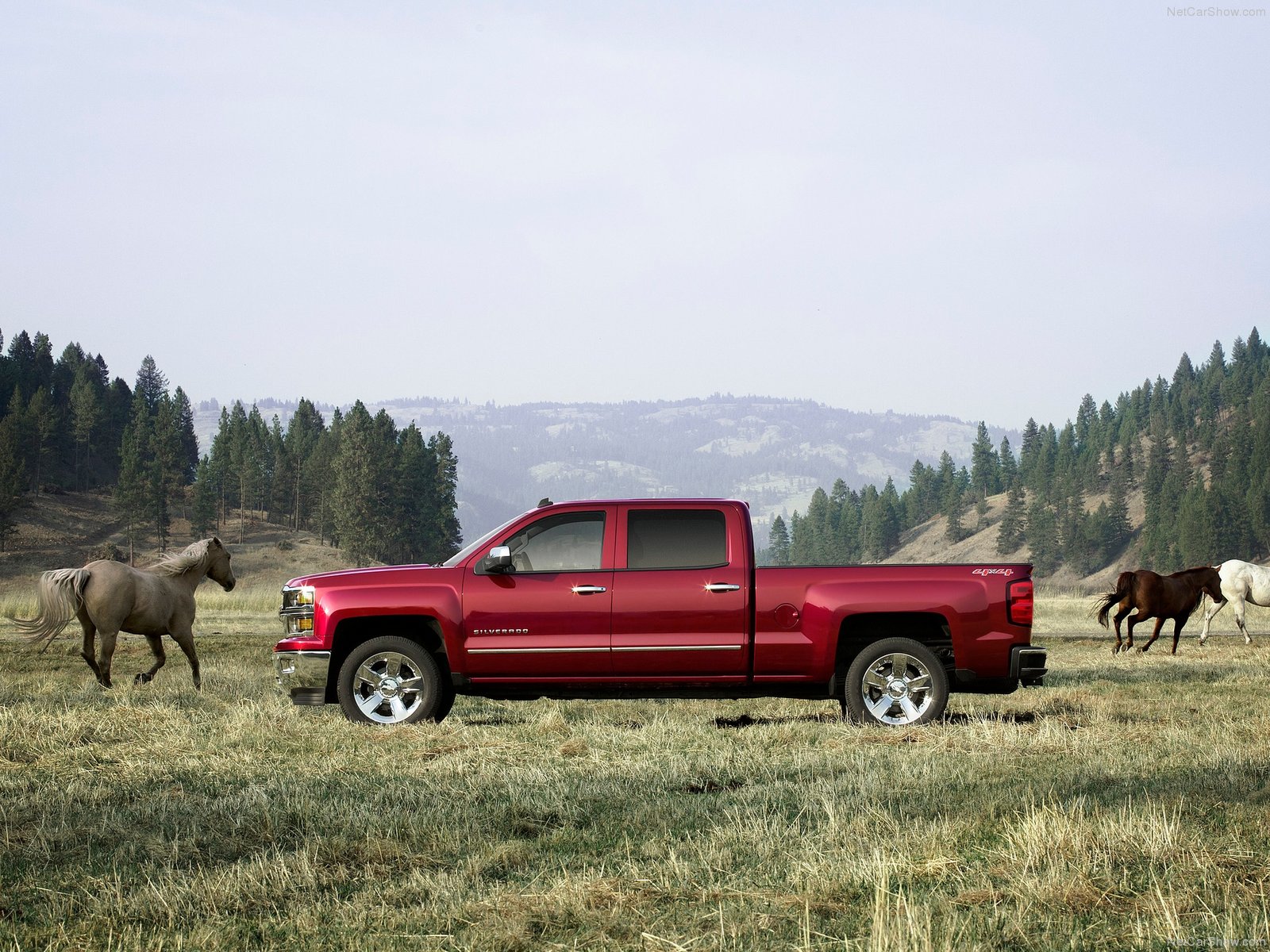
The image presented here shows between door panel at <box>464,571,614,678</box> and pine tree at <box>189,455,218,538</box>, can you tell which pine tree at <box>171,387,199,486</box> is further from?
door panel at <box>464,571,614,678</box>

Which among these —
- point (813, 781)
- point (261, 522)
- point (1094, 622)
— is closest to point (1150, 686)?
point (813, 781)

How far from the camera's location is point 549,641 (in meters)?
11.2

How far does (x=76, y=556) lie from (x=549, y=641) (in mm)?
120531

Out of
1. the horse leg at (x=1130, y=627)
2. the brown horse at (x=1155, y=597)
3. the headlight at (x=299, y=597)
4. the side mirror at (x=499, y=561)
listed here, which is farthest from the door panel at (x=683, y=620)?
the brown horse at (x=1155, y=597)

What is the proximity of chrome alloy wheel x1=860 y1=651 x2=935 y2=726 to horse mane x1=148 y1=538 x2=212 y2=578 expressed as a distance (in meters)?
9.29

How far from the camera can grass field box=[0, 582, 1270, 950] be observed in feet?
17.1

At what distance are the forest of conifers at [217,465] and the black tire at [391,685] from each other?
317 ft

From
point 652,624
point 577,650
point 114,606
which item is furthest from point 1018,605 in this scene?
point 114,606

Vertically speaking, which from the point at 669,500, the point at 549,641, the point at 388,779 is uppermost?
the point at 669,500

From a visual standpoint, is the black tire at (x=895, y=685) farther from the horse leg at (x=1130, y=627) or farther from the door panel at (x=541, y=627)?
the horse leg at (x=1130, y=627)

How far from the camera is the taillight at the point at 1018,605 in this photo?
1130 cm

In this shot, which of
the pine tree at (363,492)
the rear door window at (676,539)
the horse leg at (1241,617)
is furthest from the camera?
the pine tree at (363,492)

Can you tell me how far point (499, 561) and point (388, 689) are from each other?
1.64m

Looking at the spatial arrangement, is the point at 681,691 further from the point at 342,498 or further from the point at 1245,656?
the point at 342,498
